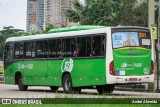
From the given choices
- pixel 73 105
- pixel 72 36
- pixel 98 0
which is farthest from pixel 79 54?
pixel 98 0

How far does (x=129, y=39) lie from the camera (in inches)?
870

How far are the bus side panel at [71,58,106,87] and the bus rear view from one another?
1.93ft

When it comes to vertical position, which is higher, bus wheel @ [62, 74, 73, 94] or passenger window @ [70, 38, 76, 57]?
passenger window @ [70, 38, 76, 57]

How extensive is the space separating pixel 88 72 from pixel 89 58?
25.0 inches

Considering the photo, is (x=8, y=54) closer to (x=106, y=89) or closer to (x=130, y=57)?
(x=106, y=89)

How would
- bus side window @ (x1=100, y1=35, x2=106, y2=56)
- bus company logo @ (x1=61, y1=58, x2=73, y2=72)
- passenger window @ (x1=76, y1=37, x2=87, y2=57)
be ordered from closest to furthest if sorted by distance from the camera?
bus side window @ (x1=100, y1=35, x2=106, y2=56) → passenger window @ (x1=76, y1=37, x2=87, y2=57) → bus company logo @ (x1=61, y1=58, x2=73, y2=72)

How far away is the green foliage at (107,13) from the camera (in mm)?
53562

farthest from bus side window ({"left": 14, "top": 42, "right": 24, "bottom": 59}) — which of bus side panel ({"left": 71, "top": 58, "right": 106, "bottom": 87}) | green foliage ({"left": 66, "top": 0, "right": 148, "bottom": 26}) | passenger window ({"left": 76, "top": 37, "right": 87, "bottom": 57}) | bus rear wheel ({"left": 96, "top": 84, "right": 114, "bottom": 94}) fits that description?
green foliage ({"left": 66, "top": 0, "right": 148, "bottom": 26})

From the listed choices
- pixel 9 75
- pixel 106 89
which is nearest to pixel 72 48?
pixel 106 89

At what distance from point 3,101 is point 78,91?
42.1 feet

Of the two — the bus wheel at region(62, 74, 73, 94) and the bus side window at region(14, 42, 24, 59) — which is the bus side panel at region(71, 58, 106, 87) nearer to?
the bus wheel at region(62, 74, 73, 94)

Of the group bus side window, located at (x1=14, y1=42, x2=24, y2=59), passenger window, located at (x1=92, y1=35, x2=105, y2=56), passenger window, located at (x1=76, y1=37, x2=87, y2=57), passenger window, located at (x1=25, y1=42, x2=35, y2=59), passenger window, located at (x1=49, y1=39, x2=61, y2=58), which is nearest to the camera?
passenger window, located at (x1=92, y1=35, x2=105, y2=56)

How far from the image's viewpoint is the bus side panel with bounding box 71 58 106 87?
22200mm

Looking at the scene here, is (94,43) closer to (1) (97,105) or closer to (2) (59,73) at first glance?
(2) (59,73)
